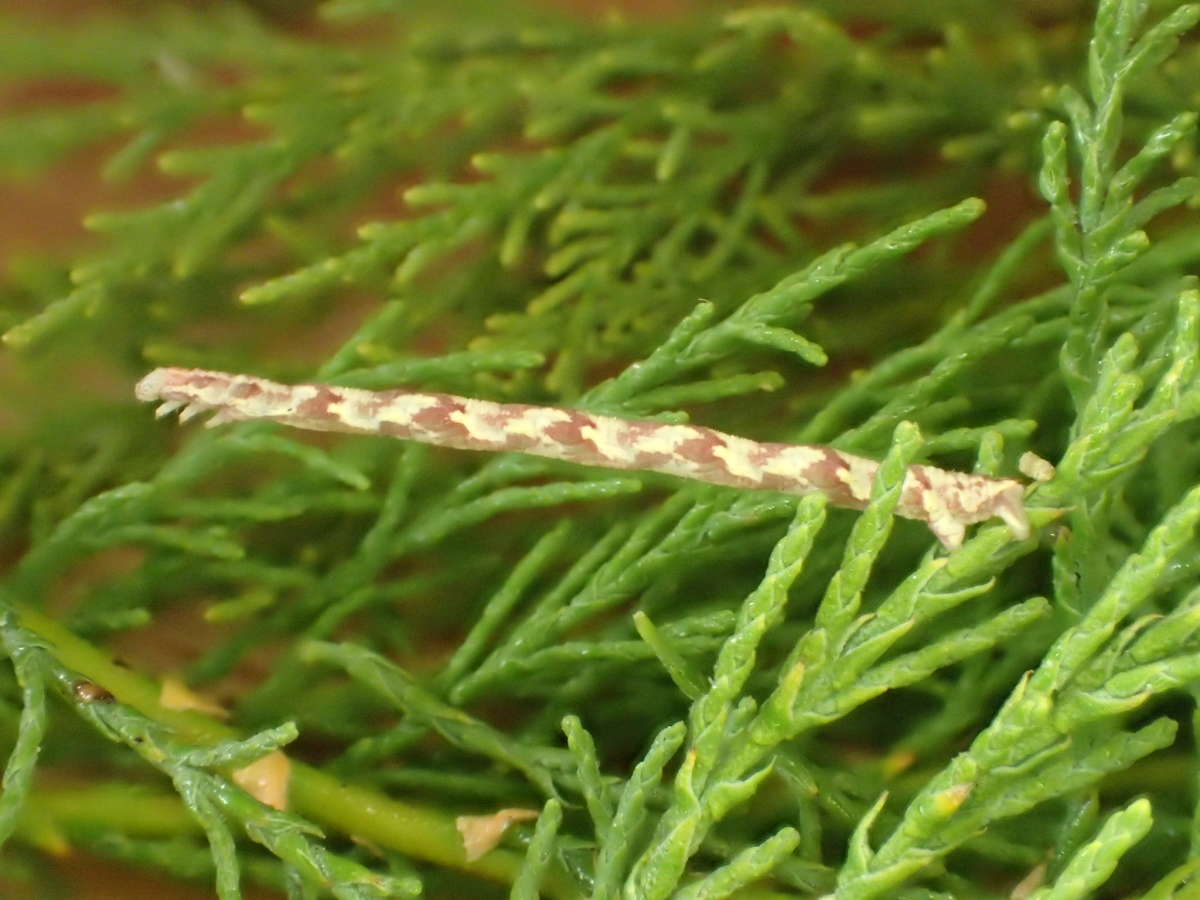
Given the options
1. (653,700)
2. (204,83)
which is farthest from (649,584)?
(204,83)

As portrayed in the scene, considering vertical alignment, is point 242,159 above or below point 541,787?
above

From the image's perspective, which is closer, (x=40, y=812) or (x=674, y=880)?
(x=674, y=880)

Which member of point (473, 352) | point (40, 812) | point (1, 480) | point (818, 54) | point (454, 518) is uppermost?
point (818, 54)

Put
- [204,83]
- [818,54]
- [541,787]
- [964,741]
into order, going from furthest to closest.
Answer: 1. [204,83]
2. [818,54]
3. [964,741]
4. [541,787]

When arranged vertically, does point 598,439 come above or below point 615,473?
above

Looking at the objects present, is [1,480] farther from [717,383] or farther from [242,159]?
[717,383]

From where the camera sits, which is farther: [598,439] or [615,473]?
[615,473]

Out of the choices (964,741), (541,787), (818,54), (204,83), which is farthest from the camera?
(204,83)
